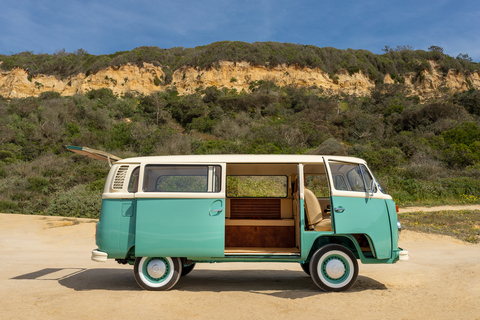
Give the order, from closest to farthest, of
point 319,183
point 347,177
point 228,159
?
point 228,159
point 347,177
point 319,183

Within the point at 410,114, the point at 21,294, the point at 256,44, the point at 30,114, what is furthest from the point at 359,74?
the point at 21,294

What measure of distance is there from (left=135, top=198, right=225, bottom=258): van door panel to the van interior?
0.42 meters

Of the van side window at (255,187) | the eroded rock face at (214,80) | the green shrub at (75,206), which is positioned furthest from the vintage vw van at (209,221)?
the eroded rock face at (214,80)

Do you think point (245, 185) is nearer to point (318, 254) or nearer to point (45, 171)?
point (318, 254)

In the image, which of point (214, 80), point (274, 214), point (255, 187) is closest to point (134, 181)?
point (274, 214)

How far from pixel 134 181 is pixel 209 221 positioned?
59.4 inches

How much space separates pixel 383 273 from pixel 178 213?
4.99 meters

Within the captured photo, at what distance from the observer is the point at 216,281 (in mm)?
7809

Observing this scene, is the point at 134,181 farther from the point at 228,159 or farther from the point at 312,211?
the point at 312,211

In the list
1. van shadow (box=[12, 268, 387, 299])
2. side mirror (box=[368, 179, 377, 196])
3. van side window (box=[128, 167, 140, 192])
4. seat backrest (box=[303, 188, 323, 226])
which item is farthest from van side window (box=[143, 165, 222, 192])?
side mirror (box=[368, 179, 377, 196])

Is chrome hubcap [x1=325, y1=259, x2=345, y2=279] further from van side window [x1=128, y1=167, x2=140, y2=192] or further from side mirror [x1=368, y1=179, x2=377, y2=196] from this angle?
van side window [x1=128, y1=167, x2=140, y2=192]

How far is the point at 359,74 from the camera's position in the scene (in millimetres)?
66562

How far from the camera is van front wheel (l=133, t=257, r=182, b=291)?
6.66m

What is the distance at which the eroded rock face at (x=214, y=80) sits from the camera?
5872cm
